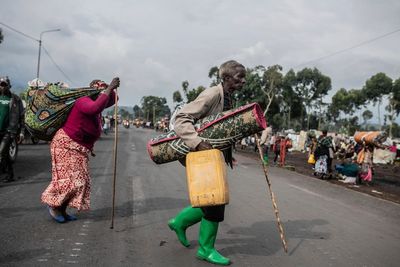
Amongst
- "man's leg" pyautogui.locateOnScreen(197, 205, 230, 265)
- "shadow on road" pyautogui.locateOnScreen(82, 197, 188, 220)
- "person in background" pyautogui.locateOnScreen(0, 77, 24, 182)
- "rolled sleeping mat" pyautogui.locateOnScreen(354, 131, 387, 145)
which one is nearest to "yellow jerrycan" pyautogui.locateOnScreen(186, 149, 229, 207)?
"man's leg" pyautogui.locateOnScreen(197, 205, 230, 265)

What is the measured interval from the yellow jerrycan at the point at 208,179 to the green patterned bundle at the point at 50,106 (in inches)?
84.7

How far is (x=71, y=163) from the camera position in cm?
530

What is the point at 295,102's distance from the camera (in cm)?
6919

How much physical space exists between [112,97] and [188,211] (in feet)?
6.21

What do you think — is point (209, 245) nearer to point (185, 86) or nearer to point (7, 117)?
point (7, 117)

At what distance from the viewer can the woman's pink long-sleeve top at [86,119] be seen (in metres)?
4.99

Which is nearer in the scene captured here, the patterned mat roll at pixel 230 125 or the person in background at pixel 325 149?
the patterned mat roll at pixel 230 125

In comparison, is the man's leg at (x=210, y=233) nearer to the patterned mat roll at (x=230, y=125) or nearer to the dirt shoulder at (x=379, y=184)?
the patterned mat roll at (x=230, y=125)

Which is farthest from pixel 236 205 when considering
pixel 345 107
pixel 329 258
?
pixel 345 107

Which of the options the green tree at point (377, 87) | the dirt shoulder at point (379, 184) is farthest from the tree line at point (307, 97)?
the dirt shoulder at point (379, 184)

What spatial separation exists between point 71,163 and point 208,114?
7.19ft

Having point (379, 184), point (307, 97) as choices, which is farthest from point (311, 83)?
point (379, 184)

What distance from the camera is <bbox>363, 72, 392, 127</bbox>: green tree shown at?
184 ft

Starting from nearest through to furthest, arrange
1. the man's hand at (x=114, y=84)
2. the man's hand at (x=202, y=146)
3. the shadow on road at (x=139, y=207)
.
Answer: the man's hand at (x=202, y=146), the man's hand at (x=114, y=84), the shadow on road at (x=139, y=207)
